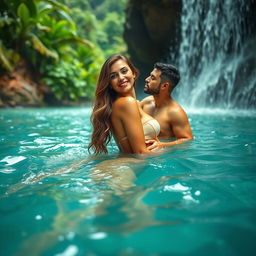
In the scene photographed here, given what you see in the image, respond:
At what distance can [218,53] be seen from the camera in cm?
1252

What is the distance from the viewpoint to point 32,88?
13977mm

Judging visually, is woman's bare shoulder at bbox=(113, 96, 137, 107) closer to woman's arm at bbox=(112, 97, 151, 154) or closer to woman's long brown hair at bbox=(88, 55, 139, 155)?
woman's arm at bbox=(112, 97, 151, 154)

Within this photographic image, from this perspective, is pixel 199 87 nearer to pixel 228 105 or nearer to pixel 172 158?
pixel 228 105

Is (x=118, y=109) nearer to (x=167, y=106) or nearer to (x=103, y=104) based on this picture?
(x=103, y=104)

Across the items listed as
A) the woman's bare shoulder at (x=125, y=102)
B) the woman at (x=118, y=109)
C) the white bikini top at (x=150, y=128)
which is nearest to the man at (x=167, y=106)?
the white bikini top at (x=150, y=128)

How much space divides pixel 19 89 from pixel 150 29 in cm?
736

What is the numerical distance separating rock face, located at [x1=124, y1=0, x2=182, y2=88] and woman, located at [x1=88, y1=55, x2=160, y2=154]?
1044cm

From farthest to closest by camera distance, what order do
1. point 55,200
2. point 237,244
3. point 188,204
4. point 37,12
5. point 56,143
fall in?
point 37,12 < point 56,143 < point 55,200 < point 188,204 < point 237,244

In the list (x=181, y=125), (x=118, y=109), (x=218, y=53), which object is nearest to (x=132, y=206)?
(x=118, y=109)

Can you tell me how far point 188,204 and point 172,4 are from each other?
1199 centimetres

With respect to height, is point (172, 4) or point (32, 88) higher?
point (172, 4)

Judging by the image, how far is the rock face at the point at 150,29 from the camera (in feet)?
40.7

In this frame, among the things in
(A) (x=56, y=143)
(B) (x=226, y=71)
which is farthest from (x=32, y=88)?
(A) (x=56, y=143)

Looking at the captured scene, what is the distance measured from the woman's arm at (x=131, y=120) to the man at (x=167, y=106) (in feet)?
4.12
